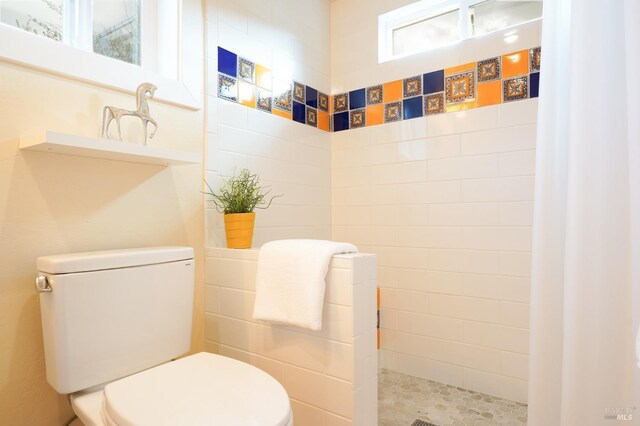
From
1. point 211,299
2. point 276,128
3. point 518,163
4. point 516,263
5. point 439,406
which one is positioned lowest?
point 439,406

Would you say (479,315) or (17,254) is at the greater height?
(17,254)

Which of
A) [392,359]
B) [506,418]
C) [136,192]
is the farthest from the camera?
[392,359]

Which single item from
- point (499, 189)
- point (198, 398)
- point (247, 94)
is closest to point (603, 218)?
point (198, 398)

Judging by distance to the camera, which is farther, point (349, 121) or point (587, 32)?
point (349, 121)

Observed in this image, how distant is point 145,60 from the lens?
1.57 m

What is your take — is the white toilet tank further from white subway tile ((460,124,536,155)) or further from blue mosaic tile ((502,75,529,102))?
blue mosaic tile ((502,75,529,102))

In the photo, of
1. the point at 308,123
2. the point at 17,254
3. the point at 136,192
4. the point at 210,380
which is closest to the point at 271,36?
the point at 308,123

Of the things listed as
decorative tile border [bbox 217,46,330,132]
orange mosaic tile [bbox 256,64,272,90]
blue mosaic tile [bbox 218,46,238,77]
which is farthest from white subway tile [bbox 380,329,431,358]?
blue mosaic tile [bbox 218,46,238,77]

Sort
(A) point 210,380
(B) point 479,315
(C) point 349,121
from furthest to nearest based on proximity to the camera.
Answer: (C) point 349,121 < (B) point 479,315 < (A) point 210,380

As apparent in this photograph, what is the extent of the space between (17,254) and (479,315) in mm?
1926

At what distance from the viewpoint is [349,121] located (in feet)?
7.70

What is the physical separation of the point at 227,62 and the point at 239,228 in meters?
0.82

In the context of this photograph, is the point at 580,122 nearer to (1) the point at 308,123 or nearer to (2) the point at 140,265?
(2) the point at 140,265

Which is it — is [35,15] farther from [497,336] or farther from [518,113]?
[497,336]
